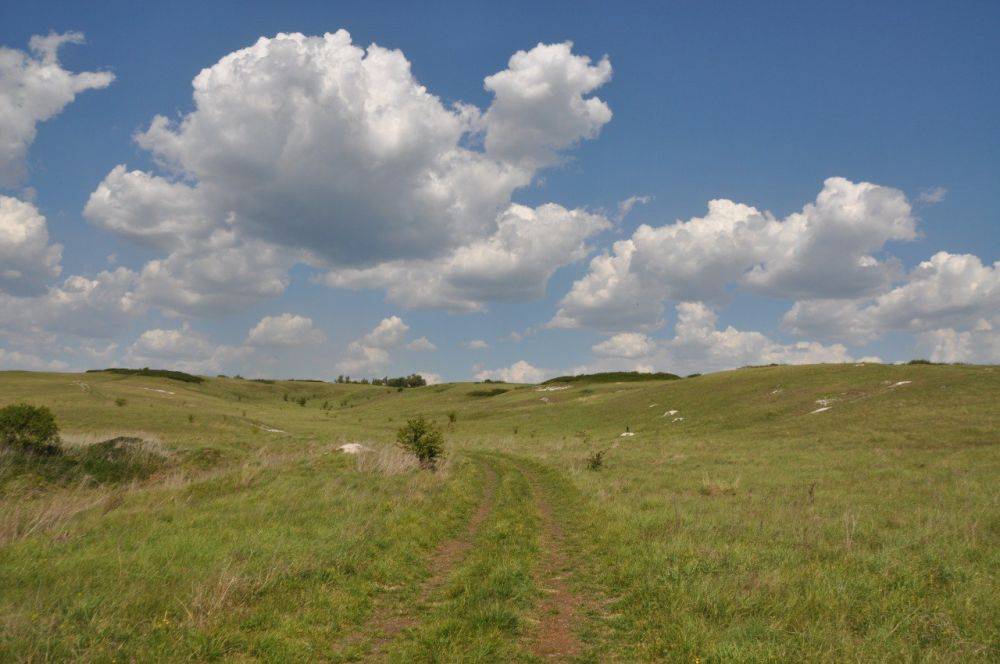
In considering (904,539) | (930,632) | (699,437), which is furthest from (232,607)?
(699,437)

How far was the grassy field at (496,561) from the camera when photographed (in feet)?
27.4

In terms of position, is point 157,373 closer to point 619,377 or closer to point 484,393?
point 484,393

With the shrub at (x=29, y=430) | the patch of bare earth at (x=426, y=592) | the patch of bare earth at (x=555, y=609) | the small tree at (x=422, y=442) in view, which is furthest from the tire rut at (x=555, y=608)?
the shrub at (x=29, y=430)

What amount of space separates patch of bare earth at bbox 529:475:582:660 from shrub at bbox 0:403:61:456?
71.6 ft

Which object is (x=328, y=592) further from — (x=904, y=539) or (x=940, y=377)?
(x=940, y=377)

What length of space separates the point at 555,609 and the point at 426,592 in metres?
2.68

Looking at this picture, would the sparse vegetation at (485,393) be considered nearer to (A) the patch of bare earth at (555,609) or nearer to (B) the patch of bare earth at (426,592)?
(B) the patch of bare earth at (426,592)

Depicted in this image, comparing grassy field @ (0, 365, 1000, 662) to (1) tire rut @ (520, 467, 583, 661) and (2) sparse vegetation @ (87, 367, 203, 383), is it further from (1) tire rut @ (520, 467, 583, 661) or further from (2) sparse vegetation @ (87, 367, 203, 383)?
(2) sparse vegetation @ (87, 367, 203, 383)

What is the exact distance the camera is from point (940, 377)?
52.3 meters

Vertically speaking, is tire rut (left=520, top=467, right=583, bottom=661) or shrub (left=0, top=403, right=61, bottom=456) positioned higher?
shrub (left=0, top=403, right=61, bottom=456)

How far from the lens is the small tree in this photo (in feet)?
103

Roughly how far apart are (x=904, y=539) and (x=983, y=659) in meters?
7.15

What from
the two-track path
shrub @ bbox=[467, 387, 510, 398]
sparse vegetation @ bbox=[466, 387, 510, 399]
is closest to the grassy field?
the two-track path

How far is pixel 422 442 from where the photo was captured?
32125 millimetres
